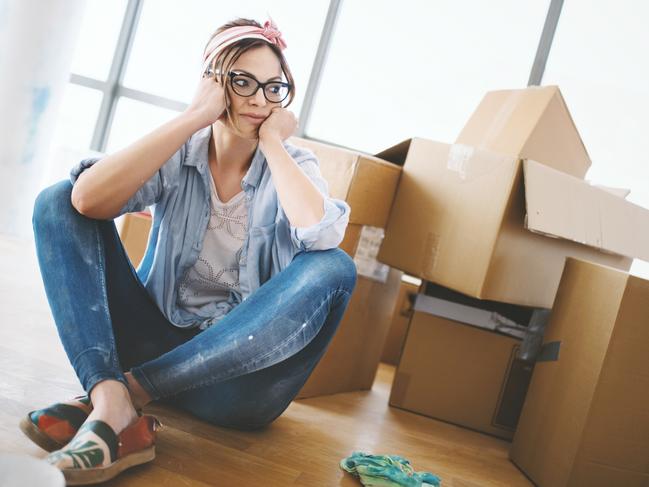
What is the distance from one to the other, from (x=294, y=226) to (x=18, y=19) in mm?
2312

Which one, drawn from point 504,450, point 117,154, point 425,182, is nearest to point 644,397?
point 504,450

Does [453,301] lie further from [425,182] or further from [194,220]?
[194,220]

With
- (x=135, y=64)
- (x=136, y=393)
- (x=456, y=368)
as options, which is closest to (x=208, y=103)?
(x=136, y=393)

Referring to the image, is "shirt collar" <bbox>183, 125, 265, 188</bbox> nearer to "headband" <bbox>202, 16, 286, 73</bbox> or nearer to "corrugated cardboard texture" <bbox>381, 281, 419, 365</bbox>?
"headband" <bbox>202, 16, 286, 73</bbox>

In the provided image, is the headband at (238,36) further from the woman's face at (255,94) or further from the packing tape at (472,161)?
the packing tape at (472,161)

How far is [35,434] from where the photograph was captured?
90 cm

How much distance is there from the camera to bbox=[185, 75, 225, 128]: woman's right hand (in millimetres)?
1096

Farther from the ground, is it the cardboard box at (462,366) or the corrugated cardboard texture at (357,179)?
the corrugated cardboard texture at (357,179)

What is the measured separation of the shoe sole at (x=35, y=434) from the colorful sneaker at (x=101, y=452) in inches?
3.4

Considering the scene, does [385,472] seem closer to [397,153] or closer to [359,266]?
[359,266]

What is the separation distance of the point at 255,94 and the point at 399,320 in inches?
60.1

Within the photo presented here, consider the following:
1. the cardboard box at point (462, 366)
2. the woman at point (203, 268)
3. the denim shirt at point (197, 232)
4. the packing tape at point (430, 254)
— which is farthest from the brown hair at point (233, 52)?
the cardboard box at point (462, 366)

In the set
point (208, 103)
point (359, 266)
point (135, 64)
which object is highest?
point (135, 64)

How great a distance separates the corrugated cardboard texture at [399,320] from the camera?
2.47 m
